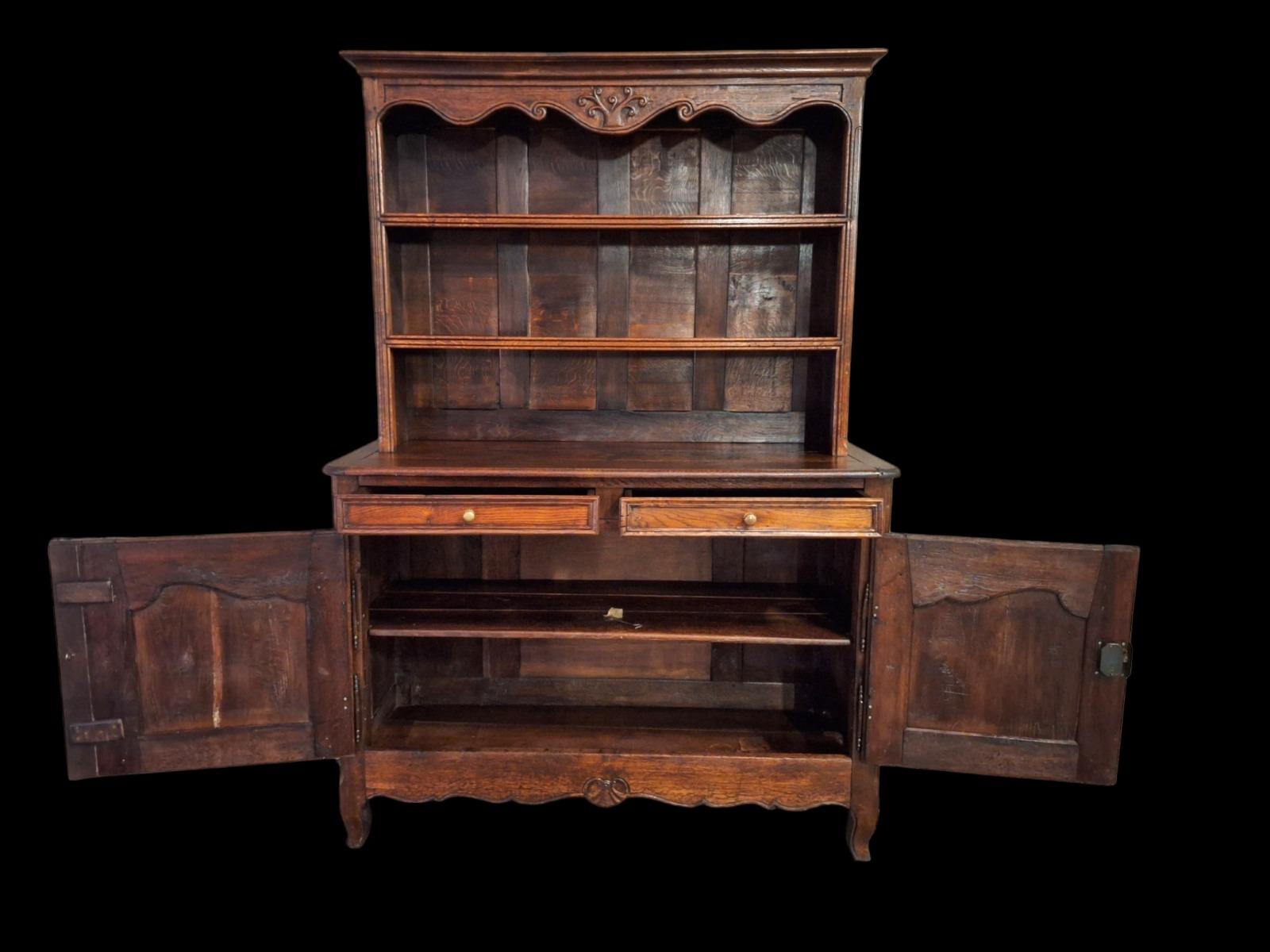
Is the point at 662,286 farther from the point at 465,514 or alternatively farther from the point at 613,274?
the point at 465,514

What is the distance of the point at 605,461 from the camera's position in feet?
8.46

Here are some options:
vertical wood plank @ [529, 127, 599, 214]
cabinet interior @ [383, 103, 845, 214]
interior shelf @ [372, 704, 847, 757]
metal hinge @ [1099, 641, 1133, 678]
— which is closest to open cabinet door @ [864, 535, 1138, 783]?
metal hinge @ [1099, 641, 1133, 678]

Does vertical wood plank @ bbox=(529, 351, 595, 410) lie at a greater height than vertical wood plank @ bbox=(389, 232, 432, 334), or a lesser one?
lesser

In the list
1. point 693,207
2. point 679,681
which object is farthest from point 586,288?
point 679,681

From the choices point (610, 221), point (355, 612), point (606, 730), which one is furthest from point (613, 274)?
point (606, 730)

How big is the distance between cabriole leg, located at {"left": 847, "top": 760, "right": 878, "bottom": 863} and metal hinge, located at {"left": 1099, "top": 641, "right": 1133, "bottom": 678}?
0.77 meters

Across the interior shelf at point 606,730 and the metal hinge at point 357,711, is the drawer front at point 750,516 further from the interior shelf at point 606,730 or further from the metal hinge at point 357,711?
the metal hinge at point 357,711

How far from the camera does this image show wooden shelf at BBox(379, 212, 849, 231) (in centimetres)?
256

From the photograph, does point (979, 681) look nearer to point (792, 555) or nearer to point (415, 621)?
point (792, 555)

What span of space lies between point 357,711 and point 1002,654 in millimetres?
2053

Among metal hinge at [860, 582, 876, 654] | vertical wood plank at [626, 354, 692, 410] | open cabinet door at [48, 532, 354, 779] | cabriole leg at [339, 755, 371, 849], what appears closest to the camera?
open cabinet door at [48, 532, 354, 779]

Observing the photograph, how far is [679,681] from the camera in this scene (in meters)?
3.09

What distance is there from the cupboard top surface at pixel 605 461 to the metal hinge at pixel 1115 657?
823mm

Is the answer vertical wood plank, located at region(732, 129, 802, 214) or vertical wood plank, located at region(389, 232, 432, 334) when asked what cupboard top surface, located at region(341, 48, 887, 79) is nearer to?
vertical wood plank, located at region(732, 129, 802, 214)
